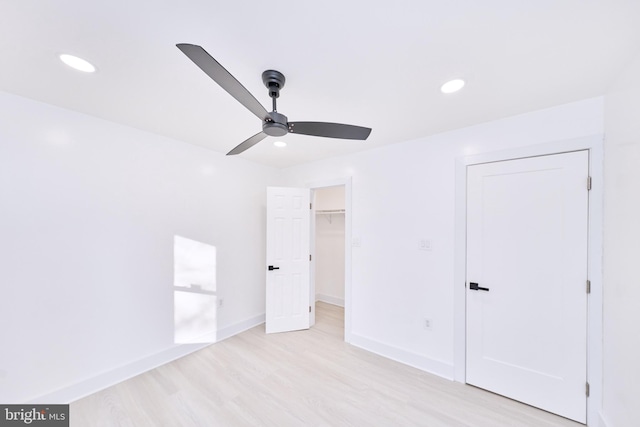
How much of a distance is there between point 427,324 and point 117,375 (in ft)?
10.0

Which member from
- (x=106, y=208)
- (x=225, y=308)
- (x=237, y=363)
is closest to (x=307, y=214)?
(x=225, y=308)

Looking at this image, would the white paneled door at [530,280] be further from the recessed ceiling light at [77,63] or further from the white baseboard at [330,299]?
the recessed ceiling light at [77,63]

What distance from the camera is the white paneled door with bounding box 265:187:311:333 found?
332 centimetres

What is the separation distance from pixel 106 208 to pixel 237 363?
79.5 inches

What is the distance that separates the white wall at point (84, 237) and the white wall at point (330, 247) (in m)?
2.13

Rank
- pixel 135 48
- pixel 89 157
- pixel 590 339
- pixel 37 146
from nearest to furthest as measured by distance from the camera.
A: pixel 135 48, pixel 590 339, pixel 37 146, pixel 89 157

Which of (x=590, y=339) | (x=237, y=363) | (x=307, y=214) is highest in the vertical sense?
(x=307, y=214)

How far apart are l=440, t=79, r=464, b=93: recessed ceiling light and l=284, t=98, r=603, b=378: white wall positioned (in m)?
0.81

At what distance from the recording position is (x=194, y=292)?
2.82m

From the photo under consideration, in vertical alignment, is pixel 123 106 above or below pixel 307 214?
above

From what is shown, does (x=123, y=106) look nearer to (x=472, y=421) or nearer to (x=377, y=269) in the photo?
(x=377, y=269)

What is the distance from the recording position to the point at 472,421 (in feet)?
5.87

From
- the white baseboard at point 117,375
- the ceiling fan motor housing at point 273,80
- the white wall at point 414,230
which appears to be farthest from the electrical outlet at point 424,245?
the white baseboard at point 117,375

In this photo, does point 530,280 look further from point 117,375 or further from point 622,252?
point 117,375
